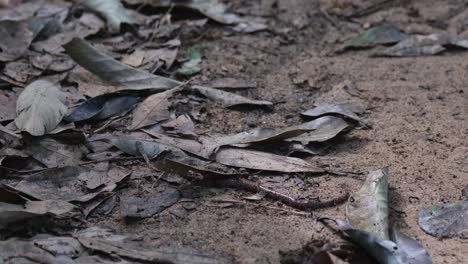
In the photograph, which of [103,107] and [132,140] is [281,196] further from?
[103,107]

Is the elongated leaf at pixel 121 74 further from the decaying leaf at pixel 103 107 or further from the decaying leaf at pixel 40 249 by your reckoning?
the decaying leaf at pixel 40 249

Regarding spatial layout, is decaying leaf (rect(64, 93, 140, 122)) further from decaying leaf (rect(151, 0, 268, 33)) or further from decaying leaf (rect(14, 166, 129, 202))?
decaying leaf (rect(151, 0, 268, 33))

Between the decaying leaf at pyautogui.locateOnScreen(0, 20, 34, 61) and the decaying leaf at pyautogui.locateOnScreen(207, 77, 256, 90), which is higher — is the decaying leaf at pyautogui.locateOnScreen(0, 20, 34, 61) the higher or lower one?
the higher one

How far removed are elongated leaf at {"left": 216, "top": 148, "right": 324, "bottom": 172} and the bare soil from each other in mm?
42

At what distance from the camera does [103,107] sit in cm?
229

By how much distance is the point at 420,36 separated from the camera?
9.30ft

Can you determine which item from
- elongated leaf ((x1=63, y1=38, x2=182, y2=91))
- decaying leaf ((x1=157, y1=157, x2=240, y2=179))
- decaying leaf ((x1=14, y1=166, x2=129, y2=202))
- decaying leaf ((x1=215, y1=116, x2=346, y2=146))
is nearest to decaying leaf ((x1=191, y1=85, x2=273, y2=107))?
elongated leaf ((x1=63, y1=38, x2=182, y2=91))

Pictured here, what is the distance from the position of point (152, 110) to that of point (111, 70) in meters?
0.35

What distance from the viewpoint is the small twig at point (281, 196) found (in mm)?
1775

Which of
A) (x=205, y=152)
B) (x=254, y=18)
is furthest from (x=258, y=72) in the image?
(x=205, y=152)

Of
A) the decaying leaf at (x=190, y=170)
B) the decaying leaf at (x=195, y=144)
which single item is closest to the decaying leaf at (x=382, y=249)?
the decaying leaf at (x=190, y=170)

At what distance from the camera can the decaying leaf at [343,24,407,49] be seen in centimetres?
285

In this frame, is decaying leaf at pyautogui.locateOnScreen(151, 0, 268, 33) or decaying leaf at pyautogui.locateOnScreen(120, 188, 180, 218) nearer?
decaying leaf at pyautogui.locateOnScreen(120, 188, 180, 218)

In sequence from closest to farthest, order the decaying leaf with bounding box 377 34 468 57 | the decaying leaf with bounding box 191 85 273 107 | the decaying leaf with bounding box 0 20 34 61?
1. the decaying leaf with bounding box 191 85 273 107
2. the decaying leaf with bounding box 0 20 34 61
3. the decaying leaf with bounding box 377 34 468 57
